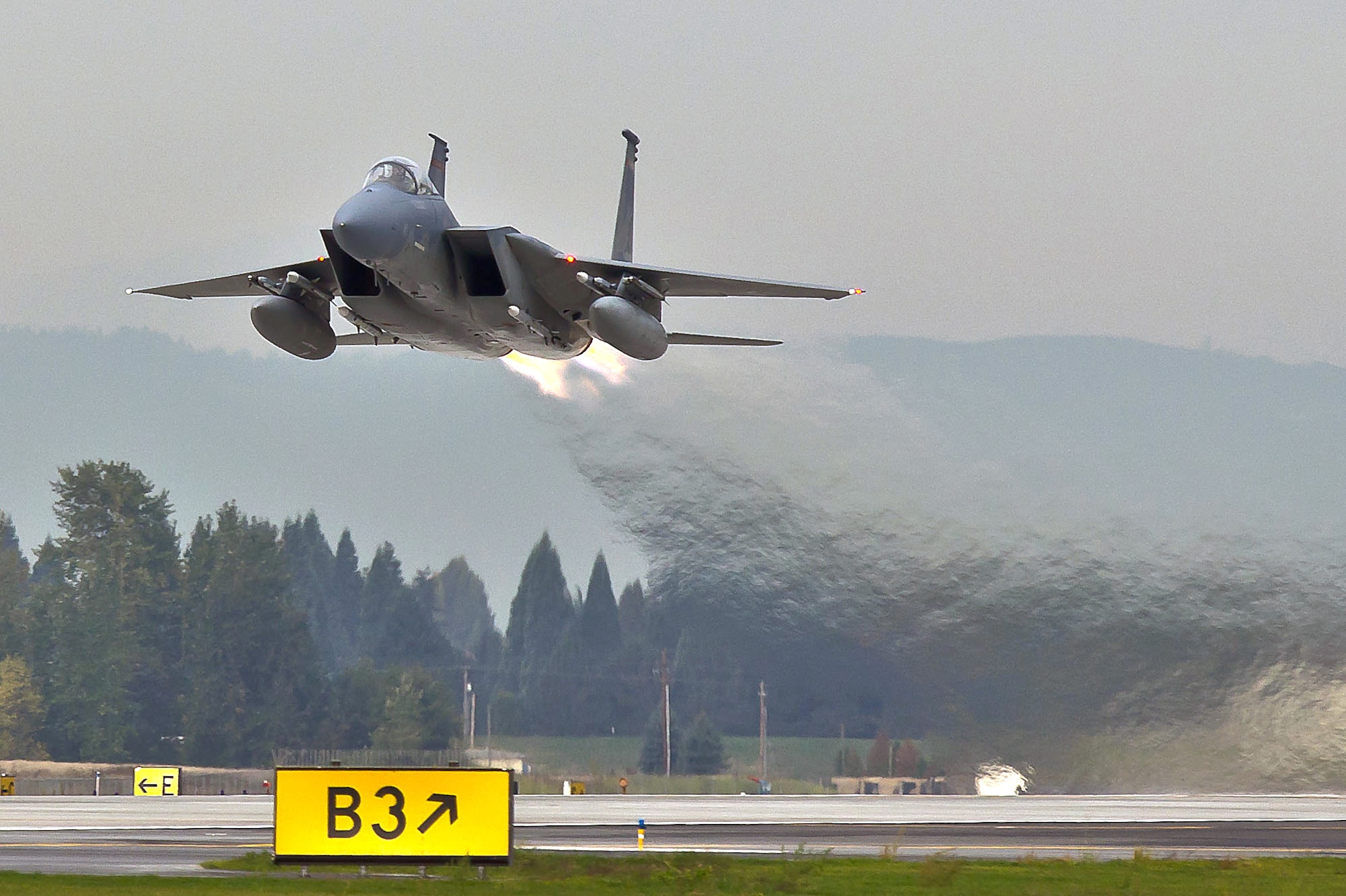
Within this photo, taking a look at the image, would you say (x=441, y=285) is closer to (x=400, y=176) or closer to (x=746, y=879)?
(x=400, y=176)

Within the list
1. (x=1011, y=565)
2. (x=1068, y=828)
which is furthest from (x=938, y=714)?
(x=1068, y=828)

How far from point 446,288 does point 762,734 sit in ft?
95.6

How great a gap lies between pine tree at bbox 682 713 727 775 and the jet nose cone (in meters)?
33.2

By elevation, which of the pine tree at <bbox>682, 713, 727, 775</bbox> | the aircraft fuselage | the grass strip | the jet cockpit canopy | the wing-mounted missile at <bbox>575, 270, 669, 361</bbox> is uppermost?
the jet cockpit canopy

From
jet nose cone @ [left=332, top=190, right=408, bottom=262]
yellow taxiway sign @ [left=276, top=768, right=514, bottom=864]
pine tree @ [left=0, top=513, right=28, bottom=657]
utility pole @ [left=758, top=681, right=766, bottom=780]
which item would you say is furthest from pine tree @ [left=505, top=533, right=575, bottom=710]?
yellow taxiway sign @ [left=276, top=768, right=514, bottom=864]

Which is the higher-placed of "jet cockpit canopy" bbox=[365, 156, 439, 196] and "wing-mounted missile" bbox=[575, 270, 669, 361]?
"jet cockpit canopy" bbox=[365, 156, 439, 196]

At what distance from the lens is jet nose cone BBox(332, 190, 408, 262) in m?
24.4

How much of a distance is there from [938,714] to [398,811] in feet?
92.4

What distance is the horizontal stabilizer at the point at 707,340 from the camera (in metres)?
32.2

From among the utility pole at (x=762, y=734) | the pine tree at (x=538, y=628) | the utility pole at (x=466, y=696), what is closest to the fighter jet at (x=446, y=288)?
the utility pole at (x=762, y=734)

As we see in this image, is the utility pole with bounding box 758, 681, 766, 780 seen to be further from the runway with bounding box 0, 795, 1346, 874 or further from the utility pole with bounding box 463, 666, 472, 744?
the utility pole with bounding box 463, 666, 472, 744

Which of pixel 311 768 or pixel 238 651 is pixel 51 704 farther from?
pixel 311 768

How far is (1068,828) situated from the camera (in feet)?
107

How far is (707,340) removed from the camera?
33.0m
